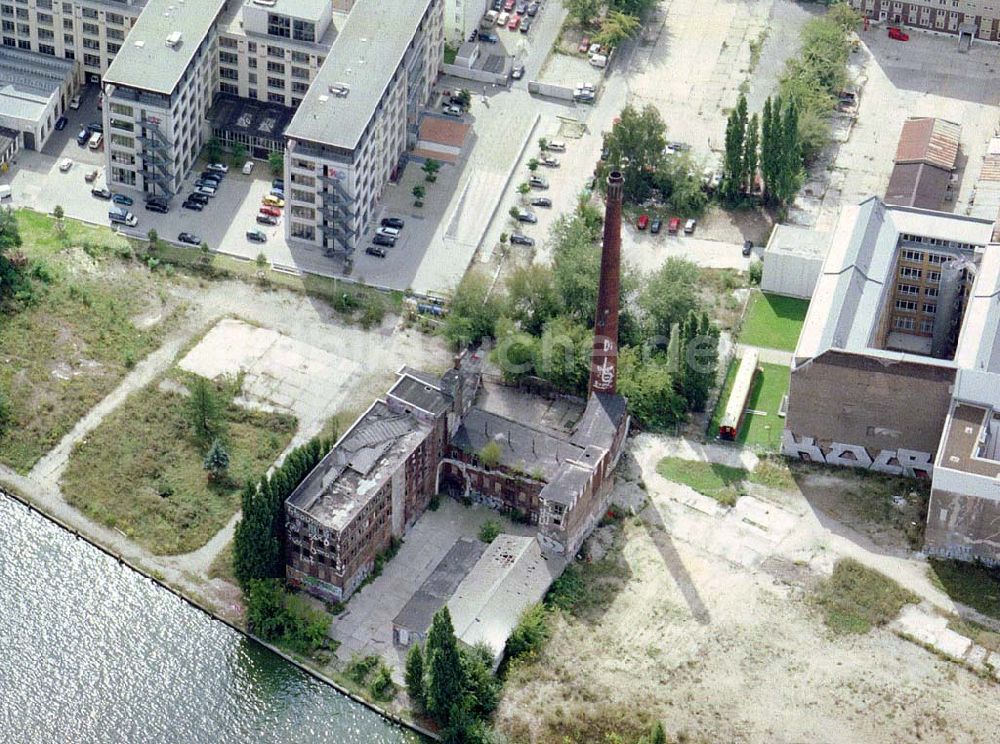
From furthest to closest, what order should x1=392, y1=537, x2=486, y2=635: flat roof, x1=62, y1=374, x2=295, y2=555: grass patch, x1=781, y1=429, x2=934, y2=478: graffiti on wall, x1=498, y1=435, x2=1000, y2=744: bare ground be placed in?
x1=781, y1=429, x2=934, y2=478: graffiti on wall → x1=62, y1=374, x2=295, y2=555: grass patch → x1=392, y1=537, x2=486, y2=635: flat roof → x1=498, y1=435, x2=1000, y2=744: bare ground

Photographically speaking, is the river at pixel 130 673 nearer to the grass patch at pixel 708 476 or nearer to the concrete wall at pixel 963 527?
the grass patch at pixel 708 476

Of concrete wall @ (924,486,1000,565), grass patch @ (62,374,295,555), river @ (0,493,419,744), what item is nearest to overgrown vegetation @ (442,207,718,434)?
grass patch @ (62,374,295,555)

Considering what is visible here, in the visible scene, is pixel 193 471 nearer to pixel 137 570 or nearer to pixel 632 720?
pixel 137 570

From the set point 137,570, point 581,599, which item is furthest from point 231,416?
point 581,599

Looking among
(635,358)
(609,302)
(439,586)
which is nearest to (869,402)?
(635,358)

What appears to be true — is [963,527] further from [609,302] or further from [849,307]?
[609,302]

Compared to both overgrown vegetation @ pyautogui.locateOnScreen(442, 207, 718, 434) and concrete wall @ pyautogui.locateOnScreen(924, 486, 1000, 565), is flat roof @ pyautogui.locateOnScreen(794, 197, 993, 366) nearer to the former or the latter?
overgrown vegetation @ pyautogui.locateOnScreen(442, 207, 718, 434)

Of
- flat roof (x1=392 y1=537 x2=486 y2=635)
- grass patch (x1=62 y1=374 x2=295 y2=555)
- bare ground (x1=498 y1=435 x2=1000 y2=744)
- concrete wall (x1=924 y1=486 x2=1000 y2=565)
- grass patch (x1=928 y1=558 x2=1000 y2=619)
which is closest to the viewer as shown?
bare ground (x1=498 y1=435 x2=1000 y2=744)
